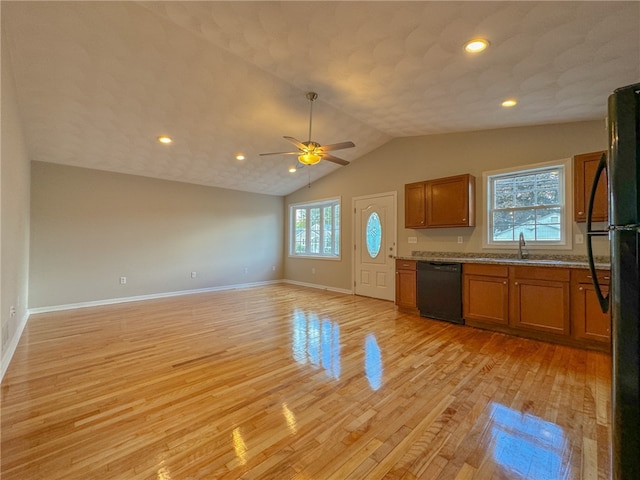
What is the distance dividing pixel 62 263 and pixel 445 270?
6230mm

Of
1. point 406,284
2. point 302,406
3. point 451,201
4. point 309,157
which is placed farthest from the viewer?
point 406,284

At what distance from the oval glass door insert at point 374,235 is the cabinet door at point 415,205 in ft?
2.84

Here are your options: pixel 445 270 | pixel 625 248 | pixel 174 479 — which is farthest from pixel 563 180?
pixel 174 479

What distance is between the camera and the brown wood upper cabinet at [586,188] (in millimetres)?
3031

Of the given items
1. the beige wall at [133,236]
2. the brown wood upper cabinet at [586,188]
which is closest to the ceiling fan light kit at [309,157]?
the brown wood upper cabinet at [586,188]

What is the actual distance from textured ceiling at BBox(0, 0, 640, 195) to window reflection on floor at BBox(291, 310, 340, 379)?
9.55 feet

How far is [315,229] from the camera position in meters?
7.34

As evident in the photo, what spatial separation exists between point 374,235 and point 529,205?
8.55 feet

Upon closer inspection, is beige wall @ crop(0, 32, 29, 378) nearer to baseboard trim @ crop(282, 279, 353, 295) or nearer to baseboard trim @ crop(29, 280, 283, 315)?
baseboard trim @ crop(29, 280, 283, 315)

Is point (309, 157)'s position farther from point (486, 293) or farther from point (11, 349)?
point (11, 349)

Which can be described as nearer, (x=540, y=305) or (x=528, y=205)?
(x=540, y=305)

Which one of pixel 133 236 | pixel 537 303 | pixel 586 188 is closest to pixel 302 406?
pixel 537 303

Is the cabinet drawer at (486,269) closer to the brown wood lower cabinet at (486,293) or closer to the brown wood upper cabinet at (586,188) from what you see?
the brown wood lower cabinet at (486,293)

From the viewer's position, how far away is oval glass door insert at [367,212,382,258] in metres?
5.66
